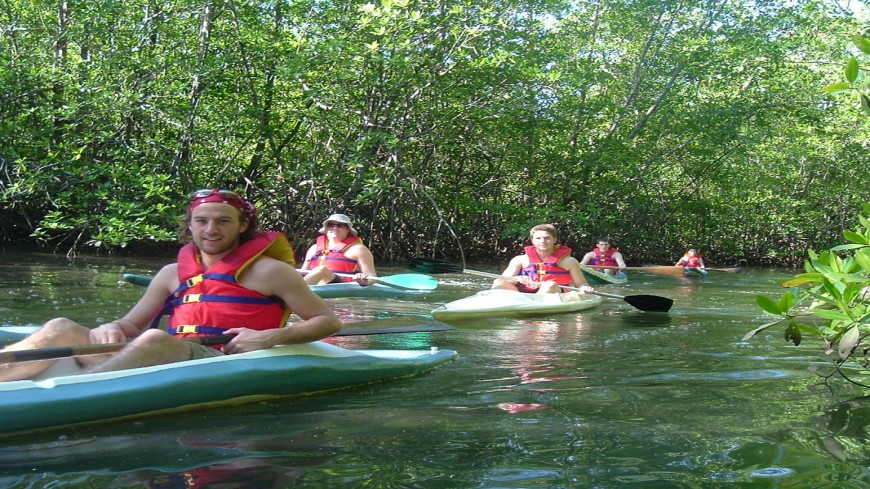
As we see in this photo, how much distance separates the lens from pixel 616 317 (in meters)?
7.48

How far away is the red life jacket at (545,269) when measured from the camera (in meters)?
7.85

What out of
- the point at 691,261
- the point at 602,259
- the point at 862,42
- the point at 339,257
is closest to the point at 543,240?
the point at 339,257

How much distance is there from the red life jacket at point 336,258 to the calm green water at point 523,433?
107 inches

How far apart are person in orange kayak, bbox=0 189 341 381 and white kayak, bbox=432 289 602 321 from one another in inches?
121

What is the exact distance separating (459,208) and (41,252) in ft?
22.1

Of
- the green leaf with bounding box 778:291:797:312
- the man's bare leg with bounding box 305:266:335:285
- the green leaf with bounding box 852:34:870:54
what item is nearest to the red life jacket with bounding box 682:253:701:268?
the man's bare leg with bounding box 305:266:335:285

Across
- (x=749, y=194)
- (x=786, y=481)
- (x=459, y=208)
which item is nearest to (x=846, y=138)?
(x=749, y=194)

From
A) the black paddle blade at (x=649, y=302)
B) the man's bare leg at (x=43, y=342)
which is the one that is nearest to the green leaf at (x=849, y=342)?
the man's bare leg at (x=43, y=342)

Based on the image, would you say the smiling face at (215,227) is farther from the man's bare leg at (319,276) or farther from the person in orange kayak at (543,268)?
the person in orange kayak at (543,268)

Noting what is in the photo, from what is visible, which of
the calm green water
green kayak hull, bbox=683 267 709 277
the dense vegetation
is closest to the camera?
the calm green water

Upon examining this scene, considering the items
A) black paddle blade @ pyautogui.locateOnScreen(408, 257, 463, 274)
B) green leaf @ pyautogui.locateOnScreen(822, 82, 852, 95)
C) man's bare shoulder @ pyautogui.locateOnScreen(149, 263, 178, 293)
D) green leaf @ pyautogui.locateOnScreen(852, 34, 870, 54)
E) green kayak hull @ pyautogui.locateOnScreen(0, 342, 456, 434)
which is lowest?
green kayak hull @ pyautogui.locateOnScreen(0, 342, 456, 434)

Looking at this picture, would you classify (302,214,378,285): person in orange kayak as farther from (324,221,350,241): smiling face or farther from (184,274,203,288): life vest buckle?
(184,274,203,288): life vest buckle

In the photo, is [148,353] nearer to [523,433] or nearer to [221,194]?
[221,194]

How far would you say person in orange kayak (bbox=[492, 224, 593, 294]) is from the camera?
25.2ft
